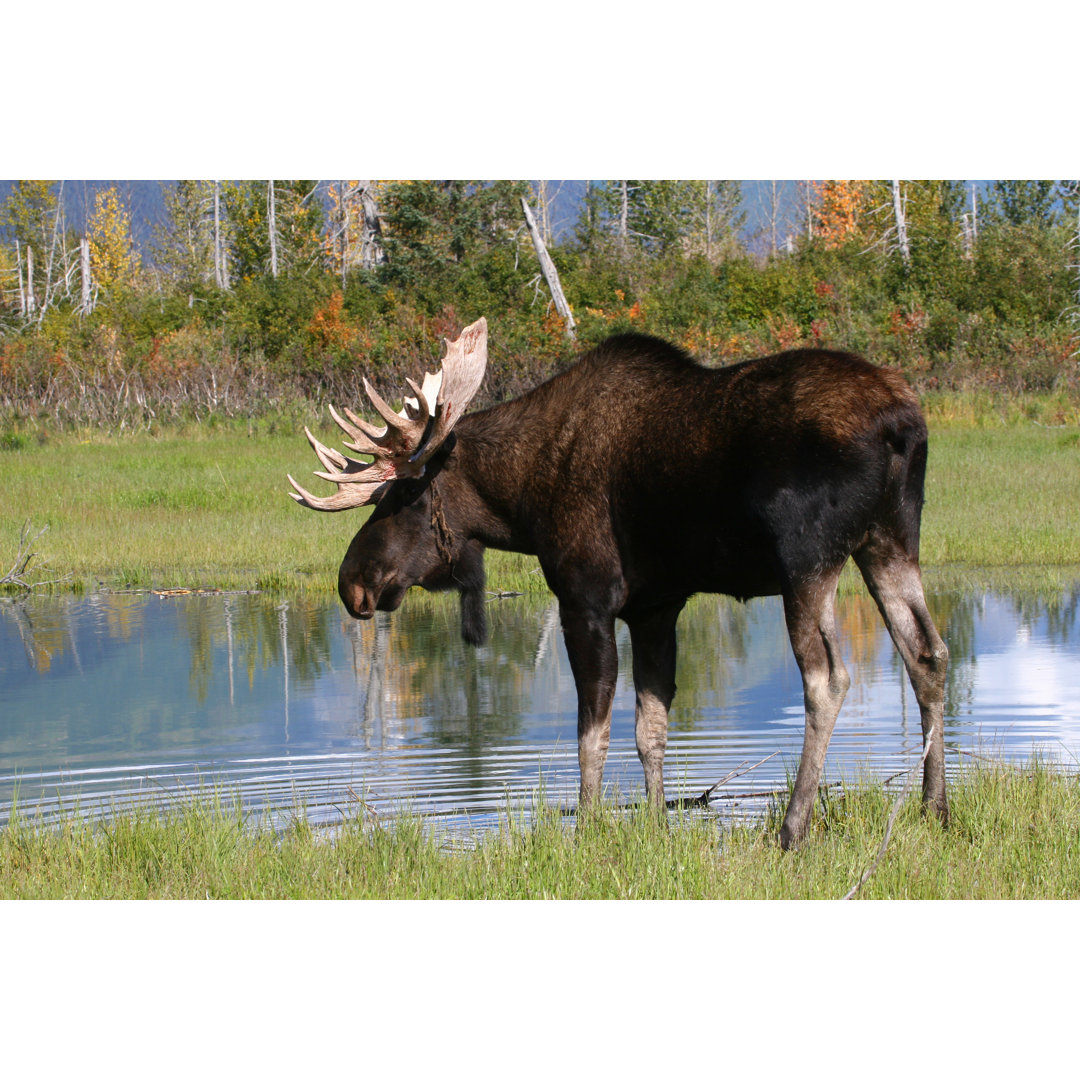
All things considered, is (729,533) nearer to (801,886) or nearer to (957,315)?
(801,886)

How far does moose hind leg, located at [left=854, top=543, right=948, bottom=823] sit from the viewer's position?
5.89 metres

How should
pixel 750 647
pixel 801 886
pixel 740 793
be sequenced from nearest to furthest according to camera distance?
pixel 801 886 → pixel 740 793 → pixel 750 647

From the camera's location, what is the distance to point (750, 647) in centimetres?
1135

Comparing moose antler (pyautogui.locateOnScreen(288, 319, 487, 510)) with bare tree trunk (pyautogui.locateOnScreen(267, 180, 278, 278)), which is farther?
bare tree trunk (pyautogui.locateOnScreen(267, 180, 278, 278))

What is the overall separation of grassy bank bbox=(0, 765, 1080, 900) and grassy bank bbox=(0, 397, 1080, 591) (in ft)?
27.9

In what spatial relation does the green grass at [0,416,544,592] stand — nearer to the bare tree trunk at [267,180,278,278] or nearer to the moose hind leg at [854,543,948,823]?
the moose hind leg at [854,543,948,823]

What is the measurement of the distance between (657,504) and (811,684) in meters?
1.08

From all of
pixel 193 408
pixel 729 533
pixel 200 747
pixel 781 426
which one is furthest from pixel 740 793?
pixel 193 408

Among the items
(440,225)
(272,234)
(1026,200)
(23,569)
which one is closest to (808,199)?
(1026,200)

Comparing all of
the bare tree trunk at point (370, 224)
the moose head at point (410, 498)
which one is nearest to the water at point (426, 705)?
the moose head at point (410, 498)

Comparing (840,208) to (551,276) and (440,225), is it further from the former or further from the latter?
(551,276)

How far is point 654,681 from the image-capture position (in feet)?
21.9

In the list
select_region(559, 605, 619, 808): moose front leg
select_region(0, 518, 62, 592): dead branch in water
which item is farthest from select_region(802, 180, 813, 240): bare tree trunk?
select_region(559, 605, 619, 808): moose front leg

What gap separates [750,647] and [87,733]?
5.38m
